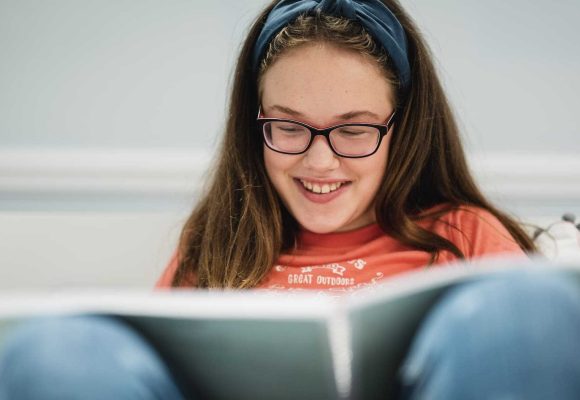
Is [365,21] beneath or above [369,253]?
above

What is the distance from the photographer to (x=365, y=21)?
2.98 ft

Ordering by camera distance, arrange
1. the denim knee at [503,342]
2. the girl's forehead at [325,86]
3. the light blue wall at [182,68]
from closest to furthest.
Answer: the denim knee at [503,342], the girl's forehead at [325,86], the light blue wall at [182,68]

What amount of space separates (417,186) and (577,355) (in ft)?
1.96

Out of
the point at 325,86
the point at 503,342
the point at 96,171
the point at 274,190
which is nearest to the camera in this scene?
the point at 503,342

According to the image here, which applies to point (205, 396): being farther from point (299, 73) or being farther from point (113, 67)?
point (113, 67)

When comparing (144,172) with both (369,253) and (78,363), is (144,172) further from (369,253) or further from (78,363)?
(78,363)

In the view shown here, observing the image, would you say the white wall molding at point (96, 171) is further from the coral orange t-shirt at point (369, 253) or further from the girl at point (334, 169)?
the coral orange t-shirt at point (369, 253)

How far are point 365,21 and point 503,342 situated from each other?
0.58 metres

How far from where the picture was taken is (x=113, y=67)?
1290mm

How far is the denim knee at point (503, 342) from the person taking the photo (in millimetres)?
444

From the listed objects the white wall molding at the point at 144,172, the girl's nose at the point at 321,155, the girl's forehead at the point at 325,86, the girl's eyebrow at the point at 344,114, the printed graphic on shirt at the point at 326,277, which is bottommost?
the printed graphic on shirt at the point at 326,277

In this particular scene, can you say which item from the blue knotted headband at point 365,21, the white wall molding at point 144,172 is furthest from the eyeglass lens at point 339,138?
the white wall molding at point 144,172

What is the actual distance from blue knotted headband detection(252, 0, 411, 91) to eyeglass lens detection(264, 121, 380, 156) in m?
0.11

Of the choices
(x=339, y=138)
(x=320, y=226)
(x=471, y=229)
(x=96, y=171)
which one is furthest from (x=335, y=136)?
(x=96, y=171)
